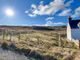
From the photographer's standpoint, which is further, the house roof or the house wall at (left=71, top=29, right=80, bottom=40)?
the house roof

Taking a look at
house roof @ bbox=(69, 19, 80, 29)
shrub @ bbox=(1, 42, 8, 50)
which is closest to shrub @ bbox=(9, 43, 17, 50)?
shrub @ bbox=(1, 42, 8, 50)

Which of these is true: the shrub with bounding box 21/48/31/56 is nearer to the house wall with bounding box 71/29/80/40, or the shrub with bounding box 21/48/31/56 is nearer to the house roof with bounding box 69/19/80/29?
the house wall with bounding box 71/29/80/40

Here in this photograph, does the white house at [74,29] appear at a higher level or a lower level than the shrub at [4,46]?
higher

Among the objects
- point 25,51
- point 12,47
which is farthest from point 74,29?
point 25,51

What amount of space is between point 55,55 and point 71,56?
903 mm

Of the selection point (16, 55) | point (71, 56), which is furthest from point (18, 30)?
point (71, 56)

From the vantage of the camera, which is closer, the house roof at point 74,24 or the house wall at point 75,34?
the house wall at point 75,34

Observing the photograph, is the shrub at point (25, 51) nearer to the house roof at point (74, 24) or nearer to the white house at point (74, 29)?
the white house at point (74, 29)

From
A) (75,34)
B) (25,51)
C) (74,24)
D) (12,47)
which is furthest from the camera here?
(74,24)

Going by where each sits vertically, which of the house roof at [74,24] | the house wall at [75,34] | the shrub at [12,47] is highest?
the house roof at [74,24]

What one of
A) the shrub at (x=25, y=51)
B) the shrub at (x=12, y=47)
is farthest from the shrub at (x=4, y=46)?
the shrub at (x=25, y=51)

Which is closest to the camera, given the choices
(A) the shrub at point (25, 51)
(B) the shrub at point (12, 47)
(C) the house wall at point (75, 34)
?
(A) the shrub at point (25, 51)

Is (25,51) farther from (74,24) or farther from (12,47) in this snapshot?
(74,24)

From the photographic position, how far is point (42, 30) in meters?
19.3
